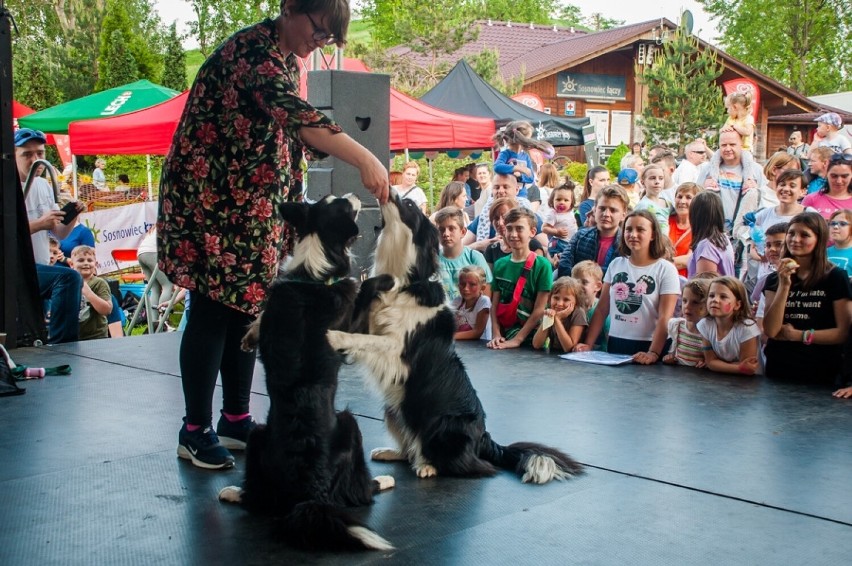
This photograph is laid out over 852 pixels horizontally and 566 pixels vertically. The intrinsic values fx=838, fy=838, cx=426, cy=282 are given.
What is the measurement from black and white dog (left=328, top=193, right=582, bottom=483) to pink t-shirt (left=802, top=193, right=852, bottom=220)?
11.5 ft

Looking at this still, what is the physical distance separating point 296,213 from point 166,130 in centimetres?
771

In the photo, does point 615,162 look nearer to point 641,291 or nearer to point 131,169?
point 131,169

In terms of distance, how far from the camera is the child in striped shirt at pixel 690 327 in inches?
196

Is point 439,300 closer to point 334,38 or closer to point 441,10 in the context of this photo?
point 334,38

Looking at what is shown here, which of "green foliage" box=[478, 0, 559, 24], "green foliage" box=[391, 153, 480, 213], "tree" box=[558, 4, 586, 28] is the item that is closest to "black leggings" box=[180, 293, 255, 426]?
"green foliage" box=[391, 153, 480, 213]

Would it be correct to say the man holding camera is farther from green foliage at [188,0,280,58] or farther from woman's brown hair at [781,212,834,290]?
green foliage at [188,0,280,58]

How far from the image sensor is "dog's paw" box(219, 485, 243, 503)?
268 cm

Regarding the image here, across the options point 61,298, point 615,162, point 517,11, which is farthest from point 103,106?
point 517,11

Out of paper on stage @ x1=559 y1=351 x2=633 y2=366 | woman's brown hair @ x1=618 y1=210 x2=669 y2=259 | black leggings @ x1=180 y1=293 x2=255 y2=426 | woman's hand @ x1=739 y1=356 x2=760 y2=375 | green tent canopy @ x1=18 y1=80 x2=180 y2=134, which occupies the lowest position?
paper on stage @ x1=559 y1=351 x2=633 y2=366

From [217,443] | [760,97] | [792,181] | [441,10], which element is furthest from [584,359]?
[760,97]

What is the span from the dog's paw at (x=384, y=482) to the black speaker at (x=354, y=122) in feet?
10.0

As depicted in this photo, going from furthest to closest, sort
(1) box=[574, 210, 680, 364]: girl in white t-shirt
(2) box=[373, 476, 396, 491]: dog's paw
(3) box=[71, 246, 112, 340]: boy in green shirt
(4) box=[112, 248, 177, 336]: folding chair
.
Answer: (4) box=[112, 248, 177, 336]: folding chair, (3) box=[71, 246, 112, 340]: boy in green shirt, (1) box=[574, 210, 680, 364]: girl in white t-shirt, (2) box=[373, 476, 396, 491]: dog's paw

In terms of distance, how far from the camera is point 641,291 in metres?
5.18

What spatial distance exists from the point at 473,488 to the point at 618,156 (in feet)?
51.3
